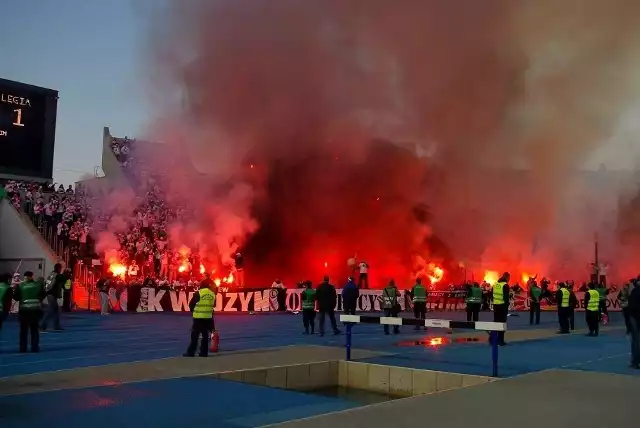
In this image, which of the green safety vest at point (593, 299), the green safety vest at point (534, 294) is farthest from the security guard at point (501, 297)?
the green safety vest at point (534, 294)

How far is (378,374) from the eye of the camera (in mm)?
10961

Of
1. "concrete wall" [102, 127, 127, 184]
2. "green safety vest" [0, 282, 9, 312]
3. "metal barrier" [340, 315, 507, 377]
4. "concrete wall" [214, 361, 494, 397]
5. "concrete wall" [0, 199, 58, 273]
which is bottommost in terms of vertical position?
"concrete wall" [214, 361, 494, 397]

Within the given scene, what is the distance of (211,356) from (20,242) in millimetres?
17457

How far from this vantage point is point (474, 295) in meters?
18.2

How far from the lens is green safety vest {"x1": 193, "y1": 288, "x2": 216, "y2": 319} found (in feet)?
38.5

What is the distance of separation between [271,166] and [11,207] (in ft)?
40.2

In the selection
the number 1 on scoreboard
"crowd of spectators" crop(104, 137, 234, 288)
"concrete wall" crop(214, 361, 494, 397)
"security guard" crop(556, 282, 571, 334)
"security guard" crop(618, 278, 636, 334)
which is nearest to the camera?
"concrete wall" crop(214, 361, 494, 397)

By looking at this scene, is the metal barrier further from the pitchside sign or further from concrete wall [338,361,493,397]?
the pitchside sign

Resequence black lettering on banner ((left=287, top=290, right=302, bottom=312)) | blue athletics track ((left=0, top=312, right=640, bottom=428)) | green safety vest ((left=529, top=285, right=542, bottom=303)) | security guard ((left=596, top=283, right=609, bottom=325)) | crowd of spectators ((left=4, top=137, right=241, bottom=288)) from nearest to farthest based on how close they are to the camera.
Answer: blue athletics track ((left=0, top=312, right=640, bottom=428)), security guard ((left=596, top=283, right=609, bottom=325)), green safety vest ((left=529, top=285, right=542, bottom=303)), crowd of spectators ((left=4, top=137, right=241, bottom=288)), black lettering on banner ((left=287, top=290, right=302, bottom=312))

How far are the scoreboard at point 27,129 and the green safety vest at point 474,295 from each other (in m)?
22.2

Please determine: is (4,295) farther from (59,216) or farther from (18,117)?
(18,117)

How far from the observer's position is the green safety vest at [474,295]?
18.0m

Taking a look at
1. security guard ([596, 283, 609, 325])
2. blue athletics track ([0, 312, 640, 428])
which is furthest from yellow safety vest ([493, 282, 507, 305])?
security guard ([596, 283, 609, 325])

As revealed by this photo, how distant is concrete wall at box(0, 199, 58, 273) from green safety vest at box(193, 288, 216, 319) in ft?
51.0
